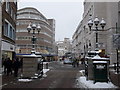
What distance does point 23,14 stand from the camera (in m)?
98.9

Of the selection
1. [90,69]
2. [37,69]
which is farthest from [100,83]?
[37,69]

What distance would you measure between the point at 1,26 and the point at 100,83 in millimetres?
17783

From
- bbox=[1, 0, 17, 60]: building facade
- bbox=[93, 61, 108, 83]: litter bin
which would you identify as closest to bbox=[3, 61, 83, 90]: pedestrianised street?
bbox=[93, 61, 108, 83]: litter bin

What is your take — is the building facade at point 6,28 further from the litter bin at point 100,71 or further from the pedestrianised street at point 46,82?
the litter bin at point 100,71

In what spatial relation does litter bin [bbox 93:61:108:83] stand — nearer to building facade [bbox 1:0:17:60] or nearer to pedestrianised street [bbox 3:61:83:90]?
pedestrianised street [bbox 3:61:83:90]

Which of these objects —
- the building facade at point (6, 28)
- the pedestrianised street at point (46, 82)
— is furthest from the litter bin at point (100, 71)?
the building facade at point (6, 28)

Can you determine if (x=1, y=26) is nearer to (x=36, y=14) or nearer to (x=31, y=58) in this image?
(x=31, y=58)

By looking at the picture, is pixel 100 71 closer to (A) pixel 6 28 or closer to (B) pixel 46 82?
(B) pixel 46 82

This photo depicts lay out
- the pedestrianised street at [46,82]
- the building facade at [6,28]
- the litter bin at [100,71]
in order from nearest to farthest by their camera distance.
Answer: the pedestrianised street at [46,82] < the litter bin at [100,71] < the building facade at [6,28]

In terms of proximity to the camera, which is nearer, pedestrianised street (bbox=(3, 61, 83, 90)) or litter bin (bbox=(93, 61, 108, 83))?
pedestrianised street (bbox=(3, 61, 83, 90))

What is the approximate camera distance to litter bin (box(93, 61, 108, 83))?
1677cm

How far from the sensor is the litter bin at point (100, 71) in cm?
1677

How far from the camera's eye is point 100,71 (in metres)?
16.8

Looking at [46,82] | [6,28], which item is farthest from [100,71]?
[6,28]
